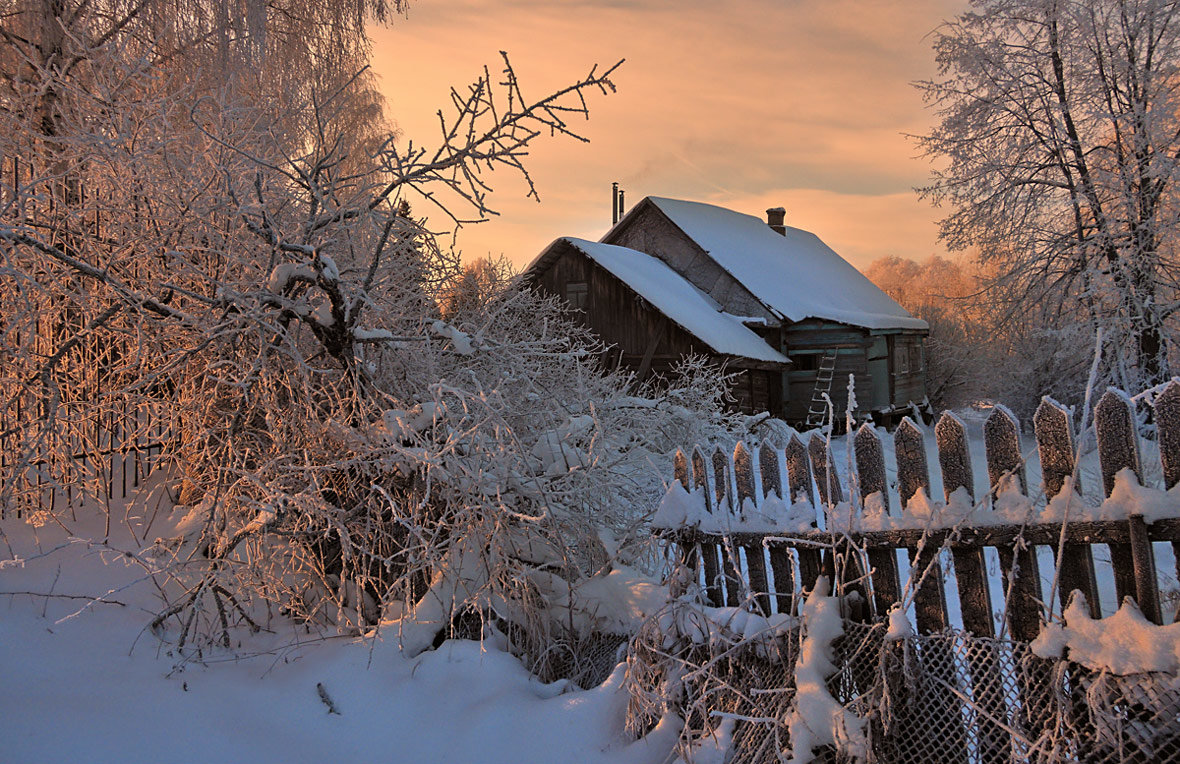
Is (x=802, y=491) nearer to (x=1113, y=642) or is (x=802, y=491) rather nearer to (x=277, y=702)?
(x=1113, y=642)

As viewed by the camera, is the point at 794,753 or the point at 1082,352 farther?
the point at 1082,352

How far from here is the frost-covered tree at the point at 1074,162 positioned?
13.2m

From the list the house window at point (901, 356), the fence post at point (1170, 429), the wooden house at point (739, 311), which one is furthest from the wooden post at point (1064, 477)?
the house window at point (901, 356)

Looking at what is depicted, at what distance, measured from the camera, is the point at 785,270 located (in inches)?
878

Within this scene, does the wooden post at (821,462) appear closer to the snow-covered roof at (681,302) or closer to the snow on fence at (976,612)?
the snow on fence at (976,612)

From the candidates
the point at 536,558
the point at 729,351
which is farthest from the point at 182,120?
the point at 729,351

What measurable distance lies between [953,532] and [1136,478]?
1.76 feet

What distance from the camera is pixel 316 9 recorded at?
1013 centimetres

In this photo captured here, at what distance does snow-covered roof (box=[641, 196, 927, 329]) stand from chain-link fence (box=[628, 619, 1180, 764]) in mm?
15957

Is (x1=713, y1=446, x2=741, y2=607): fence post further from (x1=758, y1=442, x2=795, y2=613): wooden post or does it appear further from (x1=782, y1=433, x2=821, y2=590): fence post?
(x1=782, y1=433, x2=821, y2=590): fence post

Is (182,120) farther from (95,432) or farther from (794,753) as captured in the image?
(794,753)

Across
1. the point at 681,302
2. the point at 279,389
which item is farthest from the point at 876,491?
the point at 681,302

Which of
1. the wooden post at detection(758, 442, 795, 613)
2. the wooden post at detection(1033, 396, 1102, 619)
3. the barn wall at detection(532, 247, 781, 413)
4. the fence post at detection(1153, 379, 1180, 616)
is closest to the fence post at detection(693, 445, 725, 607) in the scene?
the wooden post at detection(758, 442, 795, 613)

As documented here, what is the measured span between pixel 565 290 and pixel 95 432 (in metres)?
13.2
